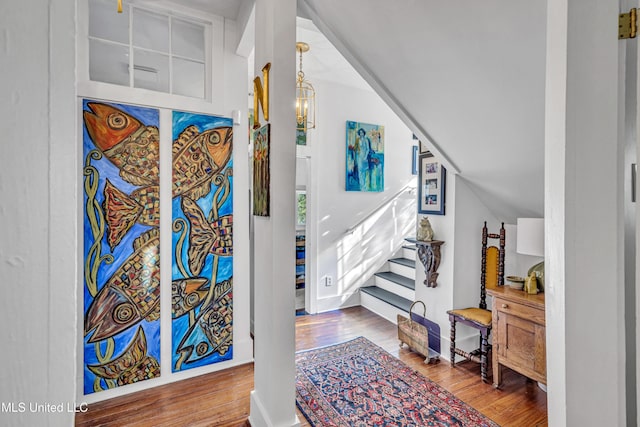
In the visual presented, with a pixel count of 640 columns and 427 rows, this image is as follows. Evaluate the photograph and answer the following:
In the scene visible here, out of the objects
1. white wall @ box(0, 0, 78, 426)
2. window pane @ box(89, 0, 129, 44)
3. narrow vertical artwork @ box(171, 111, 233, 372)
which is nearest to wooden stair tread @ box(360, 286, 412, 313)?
narrow vertical artwork @ box(171, 111, 233, 372)

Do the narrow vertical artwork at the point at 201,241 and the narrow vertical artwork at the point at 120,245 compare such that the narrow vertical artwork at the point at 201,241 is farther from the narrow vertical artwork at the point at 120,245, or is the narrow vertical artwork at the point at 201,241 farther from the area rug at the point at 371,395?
the area rug at the point at 371,395

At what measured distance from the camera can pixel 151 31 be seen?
2.44m

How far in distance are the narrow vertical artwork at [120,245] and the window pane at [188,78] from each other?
376mm

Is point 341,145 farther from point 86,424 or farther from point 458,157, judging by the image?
point 86,424

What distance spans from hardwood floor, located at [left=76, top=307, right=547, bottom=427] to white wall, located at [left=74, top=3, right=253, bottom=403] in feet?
0.33

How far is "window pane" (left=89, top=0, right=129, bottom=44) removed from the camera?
2256mm

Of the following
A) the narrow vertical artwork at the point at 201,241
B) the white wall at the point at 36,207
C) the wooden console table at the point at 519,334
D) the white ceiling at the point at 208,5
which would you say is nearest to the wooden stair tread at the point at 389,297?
the wooden console table at the point at 519,334

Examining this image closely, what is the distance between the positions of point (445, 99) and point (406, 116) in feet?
1.26

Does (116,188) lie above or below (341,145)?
below

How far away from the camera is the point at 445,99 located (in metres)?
1.96

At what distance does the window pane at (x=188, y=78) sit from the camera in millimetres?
2539

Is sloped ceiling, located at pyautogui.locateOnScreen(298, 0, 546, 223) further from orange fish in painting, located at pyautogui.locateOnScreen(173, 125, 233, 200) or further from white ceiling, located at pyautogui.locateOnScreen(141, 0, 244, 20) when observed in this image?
orange fish in painting, located at pyautogui.locateOnScreen(173, 125, 233, 200)

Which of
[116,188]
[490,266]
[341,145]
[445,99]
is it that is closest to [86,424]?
[116,188]

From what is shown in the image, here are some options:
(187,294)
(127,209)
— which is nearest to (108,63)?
(127,209)
